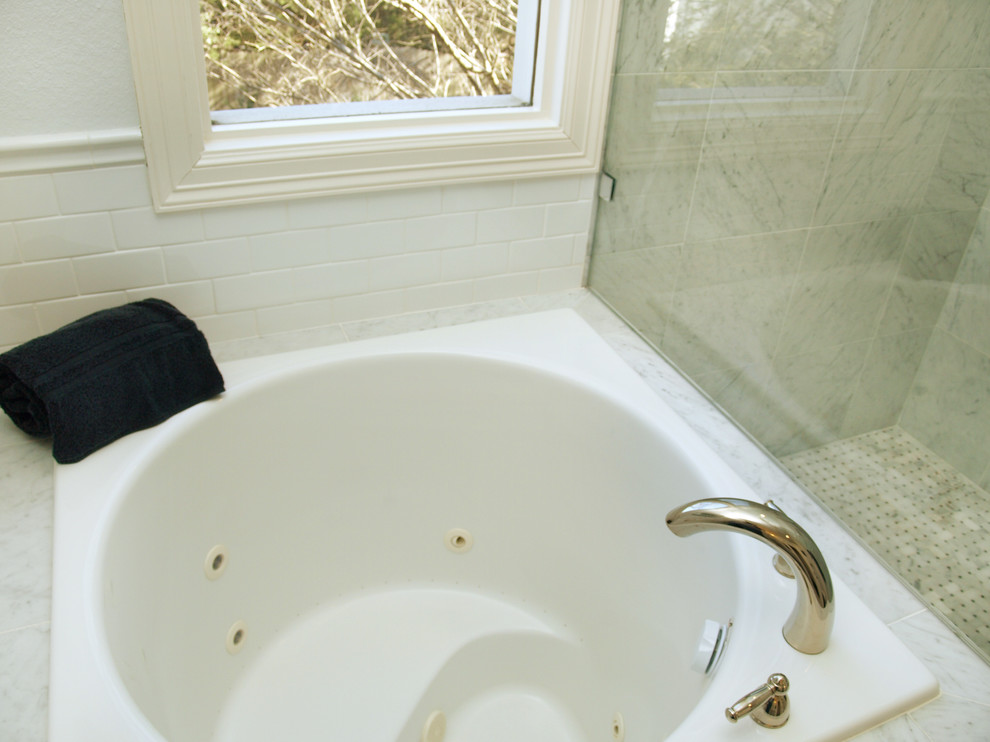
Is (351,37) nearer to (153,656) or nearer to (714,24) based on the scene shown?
(714,24)

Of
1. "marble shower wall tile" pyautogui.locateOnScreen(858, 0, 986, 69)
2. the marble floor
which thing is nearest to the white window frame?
"marble shower wall tile" pyautogui.locateOnScreen(858, 0, 986, 69)

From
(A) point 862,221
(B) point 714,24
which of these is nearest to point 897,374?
(A) point 862,221

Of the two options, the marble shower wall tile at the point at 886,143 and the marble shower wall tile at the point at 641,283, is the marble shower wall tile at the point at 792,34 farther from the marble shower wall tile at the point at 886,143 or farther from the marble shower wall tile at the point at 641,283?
the marble shower wall tile at the point at 641,283

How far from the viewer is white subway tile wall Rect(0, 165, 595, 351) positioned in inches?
59.2

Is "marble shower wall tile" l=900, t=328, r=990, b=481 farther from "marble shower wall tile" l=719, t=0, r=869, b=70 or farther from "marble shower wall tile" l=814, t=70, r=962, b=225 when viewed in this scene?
"marble shower wall tile" l=719, t=0, r=869, b=70

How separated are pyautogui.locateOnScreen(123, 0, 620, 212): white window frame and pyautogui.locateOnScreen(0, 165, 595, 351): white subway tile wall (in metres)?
0.05

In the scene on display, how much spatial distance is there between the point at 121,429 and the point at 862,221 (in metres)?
1.37

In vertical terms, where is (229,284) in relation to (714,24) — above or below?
below

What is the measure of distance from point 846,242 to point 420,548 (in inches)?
44.8

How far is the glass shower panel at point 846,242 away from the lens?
1220 millimetres

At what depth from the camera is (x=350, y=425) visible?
5.68ft

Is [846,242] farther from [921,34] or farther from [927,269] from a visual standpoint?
[921,34]

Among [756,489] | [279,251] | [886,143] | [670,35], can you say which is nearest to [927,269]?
[886,143]

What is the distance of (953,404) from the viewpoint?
4.33 feet
